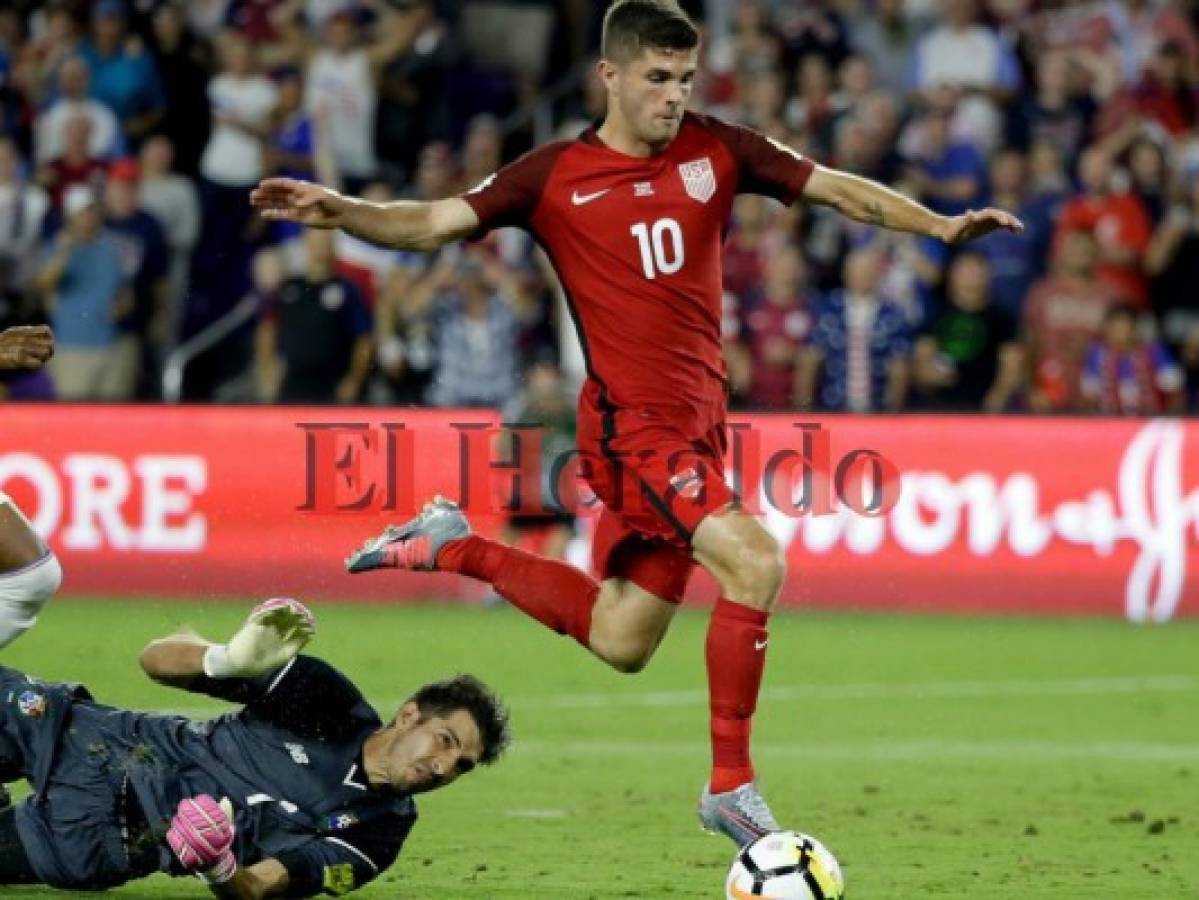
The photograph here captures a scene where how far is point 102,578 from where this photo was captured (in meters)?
15.9

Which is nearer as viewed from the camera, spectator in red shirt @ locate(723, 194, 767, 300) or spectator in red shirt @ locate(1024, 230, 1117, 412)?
spectator in red shirt @ locate(1024, 230, 1117, 412)

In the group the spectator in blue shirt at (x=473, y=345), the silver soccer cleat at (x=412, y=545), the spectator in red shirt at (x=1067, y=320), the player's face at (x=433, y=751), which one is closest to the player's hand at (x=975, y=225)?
the silver soccer cleat at (x=412, y=545)

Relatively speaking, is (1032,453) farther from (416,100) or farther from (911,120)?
(416,100)

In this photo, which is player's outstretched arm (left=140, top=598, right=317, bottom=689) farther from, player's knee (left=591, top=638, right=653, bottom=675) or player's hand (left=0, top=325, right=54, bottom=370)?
player's knee (left=591, top=638, right=653, bottom=675)

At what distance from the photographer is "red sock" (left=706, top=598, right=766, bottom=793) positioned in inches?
296

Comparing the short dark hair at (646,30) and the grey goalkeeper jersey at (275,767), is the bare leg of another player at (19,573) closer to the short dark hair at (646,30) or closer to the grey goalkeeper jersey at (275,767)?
the grey goalkeeper jersey at (275,767)

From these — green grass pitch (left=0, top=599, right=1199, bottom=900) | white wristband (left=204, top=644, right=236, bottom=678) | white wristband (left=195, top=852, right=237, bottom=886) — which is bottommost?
green grass pitch (left=0, top=599, right=1199, bottom=900)

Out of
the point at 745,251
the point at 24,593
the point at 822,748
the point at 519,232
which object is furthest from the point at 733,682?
the point at 519,232

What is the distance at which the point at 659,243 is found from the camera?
824cm

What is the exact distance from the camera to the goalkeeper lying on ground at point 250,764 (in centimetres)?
743

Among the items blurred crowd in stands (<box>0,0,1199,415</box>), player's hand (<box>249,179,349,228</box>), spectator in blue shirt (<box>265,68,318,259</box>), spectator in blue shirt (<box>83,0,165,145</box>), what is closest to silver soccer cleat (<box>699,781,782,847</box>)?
player's hand (<box>249,179,349,228</box>)

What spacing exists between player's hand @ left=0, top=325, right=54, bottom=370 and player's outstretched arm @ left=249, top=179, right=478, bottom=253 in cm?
77

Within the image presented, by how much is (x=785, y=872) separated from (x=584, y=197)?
7.85 feet

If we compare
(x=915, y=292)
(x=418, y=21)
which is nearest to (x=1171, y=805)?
(x=915, y=292)
